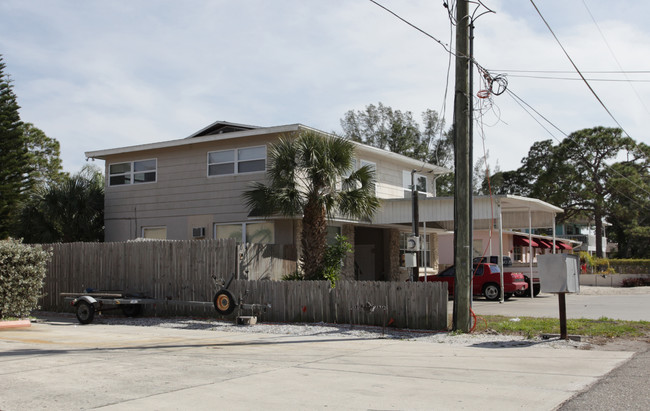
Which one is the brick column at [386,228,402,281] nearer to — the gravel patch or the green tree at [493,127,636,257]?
the gravel patch

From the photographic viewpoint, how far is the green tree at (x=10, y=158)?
1305 inches

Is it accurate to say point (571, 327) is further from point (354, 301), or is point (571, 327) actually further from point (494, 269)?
point (494, 269)

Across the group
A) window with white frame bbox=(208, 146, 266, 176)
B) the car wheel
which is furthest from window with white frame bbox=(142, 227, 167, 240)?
the car wheel

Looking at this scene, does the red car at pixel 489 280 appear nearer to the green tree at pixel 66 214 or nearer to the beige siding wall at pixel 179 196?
the beige siding wall at pixel 179 196

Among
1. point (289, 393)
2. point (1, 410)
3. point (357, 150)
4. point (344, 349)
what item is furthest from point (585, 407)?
point (357, 150)

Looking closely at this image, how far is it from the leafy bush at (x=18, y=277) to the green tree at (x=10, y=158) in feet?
63.6

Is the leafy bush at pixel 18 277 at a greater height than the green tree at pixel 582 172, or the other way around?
the green tree at pixel 582 172

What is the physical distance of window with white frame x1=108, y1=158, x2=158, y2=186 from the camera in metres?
23.7

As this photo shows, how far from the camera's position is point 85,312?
15.4 m

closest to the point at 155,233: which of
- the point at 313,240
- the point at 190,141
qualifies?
the point at 190,141

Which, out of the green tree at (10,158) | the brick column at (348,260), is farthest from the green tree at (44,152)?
the brick column at (348,260)

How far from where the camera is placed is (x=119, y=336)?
12.7 metres

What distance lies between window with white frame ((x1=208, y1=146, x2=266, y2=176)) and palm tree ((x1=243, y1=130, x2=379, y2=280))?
2.28 meters

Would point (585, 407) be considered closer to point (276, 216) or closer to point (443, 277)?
point (276, 216)
